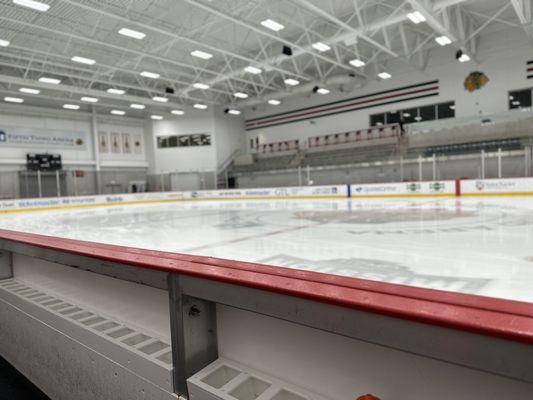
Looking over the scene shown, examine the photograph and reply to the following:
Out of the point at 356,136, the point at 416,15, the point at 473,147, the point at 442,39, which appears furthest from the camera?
the point at 356,136

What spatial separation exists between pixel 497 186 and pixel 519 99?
7233 mm

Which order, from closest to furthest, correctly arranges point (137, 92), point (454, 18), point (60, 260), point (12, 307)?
point (60, 260)
point (12, 307)
point (454, 18)
point (137, 92)

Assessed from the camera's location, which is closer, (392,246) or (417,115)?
(392,246)

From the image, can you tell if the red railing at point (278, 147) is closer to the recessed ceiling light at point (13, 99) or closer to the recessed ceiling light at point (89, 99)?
the recessed ceiling light at point (89, 99)

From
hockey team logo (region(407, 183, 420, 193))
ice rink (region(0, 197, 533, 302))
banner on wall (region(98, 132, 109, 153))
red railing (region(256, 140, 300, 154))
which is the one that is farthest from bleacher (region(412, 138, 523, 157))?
banner on wall (region(98, 132, 109, 153))

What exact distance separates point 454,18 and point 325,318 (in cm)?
1550

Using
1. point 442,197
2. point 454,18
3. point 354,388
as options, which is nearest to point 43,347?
point 354,388

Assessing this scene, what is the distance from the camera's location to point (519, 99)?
15.7 metres

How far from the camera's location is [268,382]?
1452 millimetres

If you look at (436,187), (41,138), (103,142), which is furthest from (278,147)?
(41,138)

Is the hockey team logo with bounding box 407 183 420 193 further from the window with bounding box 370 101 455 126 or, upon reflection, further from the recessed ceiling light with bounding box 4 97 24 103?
the recessed ceiling light with bounding box 4 97 24 103

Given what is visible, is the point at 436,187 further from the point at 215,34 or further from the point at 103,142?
the point at 103,142

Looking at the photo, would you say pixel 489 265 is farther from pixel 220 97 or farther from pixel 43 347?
pixel 220 97

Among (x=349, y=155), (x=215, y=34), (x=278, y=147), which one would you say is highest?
(x=215, y=34)
